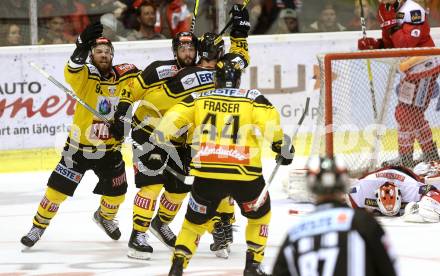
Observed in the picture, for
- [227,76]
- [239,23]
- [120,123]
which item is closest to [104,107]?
[120,123]

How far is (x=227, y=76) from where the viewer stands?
5672 millimetres

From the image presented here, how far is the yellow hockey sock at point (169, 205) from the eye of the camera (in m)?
6.65

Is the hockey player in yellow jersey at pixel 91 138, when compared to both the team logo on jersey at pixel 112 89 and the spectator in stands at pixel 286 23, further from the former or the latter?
the spectator in stands at pixel 286 23

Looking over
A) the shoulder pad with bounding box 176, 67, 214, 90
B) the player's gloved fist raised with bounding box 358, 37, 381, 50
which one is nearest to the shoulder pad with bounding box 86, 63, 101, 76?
the shoulder pad with bounding box 176, 67, 214, 90

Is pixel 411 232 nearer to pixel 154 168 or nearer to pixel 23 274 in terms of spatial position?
pixel 154 168

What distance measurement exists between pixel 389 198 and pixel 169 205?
1.62 m

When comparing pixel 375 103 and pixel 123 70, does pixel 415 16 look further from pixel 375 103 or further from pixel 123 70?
pixel 123 70

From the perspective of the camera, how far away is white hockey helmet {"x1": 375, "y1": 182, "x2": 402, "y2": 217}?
756 centimetres

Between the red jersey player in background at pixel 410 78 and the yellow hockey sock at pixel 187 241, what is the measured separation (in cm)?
315

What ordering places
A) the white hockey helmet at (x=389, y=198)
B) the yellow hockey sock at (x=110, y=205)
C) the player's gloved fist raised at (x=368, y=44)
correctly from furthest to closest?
the player's gloved fist raised at (x=368, y=44), the white hockey helmet at (x=389, y=198), the yellow hockey sock at (x=110, y=205)

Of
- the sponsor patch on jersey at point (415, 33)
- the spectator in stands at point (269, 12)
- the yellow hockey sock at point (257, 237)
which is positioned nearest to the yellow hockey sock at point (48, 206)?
the yellow hockey sock at point (257, 237)

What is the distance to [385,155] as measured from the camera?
846cm

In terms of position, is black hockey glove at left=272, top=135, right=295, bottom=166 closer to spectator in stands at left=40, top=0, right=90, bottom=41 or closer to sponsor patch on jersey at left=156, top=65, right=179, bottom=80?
sponsor patch on jersey at left=156, top=65, right=179, bottom=80

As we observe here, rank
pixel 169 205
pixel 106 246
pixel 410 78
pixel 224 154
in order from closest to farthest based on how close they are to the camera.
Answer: pixel 224 154, pixel 169 205, pixel 106 246, pixel 410 78
